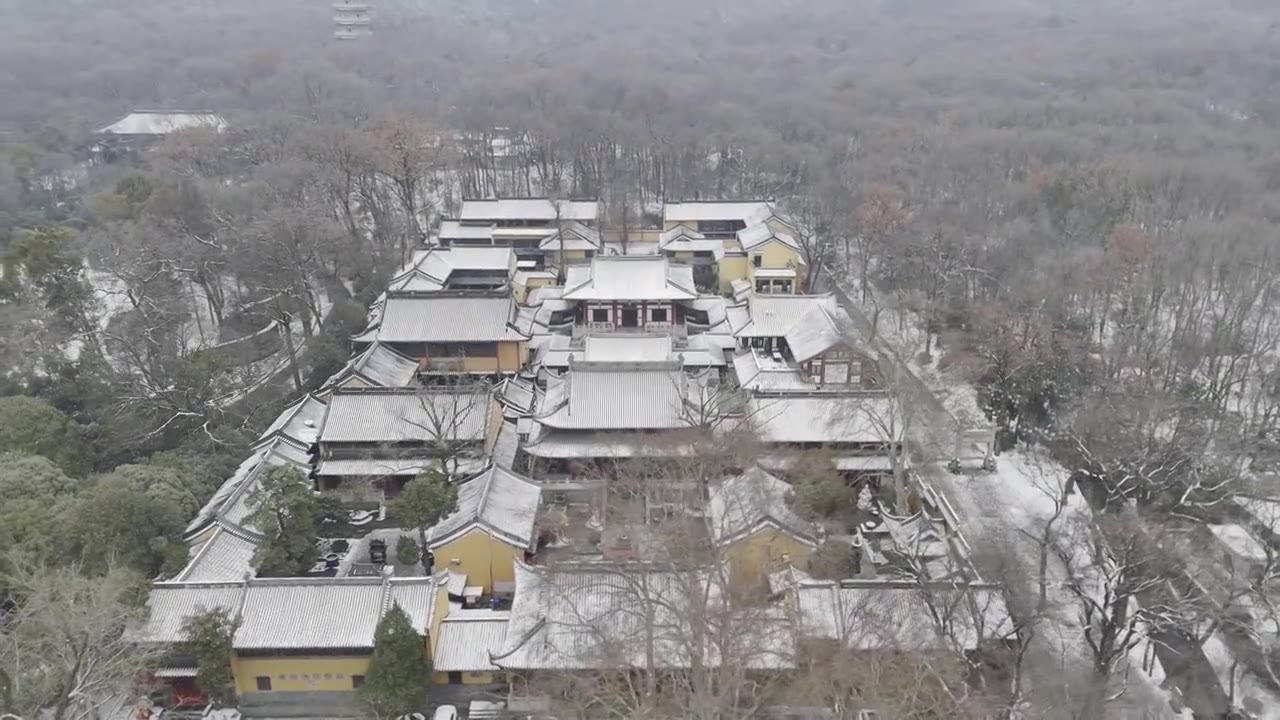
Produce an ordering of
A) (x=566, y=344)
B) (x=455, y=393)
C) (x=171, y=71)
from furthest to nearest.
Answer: (x=171, y=71) < (x=566, y=344) < (x=455, y=393)

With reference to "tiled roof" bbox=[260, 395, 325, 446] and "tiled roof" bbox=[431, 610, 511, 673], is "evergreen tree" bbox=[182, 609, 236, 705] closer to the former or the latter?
"tiled roof" bbox=[431, 610, 511, 673]

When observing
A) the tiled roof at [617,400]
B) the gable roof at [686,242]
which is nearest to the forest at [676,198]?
the gable roof at [686,242]

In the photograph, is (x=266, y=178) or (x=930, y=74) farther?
(x=930, y=74)

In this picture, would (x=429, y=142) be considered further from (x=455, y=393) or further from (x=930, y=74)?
(x=930, y=74)

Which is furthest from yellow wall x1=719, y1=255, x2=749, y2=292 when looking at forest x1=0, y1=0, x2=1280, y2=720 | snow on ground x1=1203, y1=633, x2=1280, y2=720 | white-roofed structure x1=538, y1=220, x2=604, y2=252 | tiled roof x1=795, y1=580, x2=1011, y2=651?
snow on ground x1=1203, y1=633, x2=1280, y2=720

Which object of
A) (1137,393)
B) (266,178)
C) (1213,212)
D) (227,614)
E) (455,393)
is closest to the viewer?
Result: (227,614)

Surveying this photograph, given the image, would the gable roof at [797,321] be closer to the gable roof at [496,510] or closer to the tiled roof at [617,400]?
the tiled roof at [617,400]

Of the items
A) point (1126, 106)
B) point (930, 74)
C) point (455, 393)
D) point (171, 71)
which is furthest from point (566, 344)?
point (171, 71)

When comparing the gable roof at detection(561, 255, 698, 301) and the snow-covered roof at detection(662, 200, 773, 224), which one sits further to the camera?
the snow-covered roof at detection(662, 200, 773, 224)
